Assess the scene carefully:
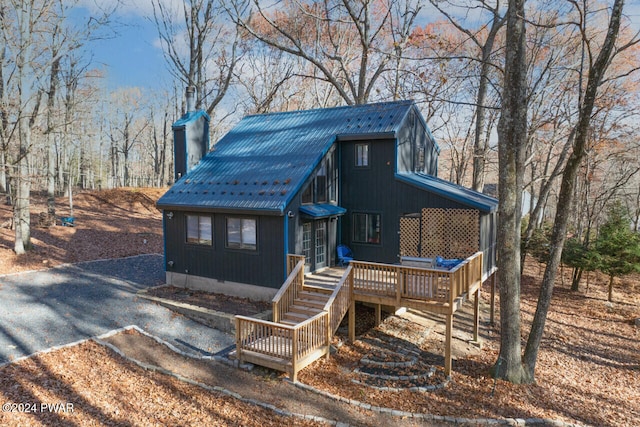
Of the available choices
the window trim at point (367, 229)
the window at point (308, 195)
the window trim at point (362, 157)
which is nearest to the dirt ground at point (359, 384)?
the window trim at point (367, 229)

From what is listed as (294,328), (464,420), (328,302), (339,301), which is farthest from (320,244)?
(464,420)

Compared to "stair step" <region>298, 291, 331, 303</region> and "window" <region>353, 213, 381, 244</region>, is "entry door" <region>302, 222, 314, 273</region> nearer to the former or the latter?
"stair step" <region>298, 291, 331, 303</region>

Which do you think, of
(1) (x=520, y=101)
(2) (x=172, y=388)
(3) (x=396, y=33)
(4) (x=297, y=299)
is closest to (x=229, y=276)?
(4) (x=297, y=299)

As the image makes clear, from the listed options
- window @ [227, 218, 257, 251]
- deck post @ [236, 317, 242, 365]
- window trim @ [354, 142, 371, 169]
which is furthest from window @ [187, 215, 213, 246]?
window trim @ [354, 142, 371, 169]

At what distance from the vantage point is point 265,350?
9.15 m

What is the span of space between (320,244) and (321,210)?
1346 millimetres

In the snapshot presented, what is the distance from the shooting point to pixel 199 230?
13.7m

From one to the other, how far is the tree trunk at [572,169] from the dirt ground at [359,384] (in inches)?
50.9

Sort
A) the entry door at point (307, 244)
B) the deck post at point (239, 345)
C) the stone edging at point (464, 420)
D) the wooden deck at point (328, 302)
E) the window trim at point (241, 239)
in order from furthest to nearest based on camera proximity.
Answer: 1. the entry door at point (307, 244)
2. the window trim at point (241, 239)
3. the deck post at point (239, 345)
4. the wooden deck at point (328, 302)
5. the stone edging at point (464, 420)

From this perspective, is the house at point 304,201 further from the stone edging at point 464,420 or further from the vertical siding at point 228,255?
the stone edging at point 464,420

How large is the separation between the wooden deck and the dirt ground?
458 mm

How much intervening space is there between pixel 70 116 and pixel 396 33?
2084cm

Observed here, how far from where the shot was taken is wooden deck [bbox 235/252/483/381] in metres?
9.06

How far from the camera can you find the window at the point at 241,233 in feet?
41.3
